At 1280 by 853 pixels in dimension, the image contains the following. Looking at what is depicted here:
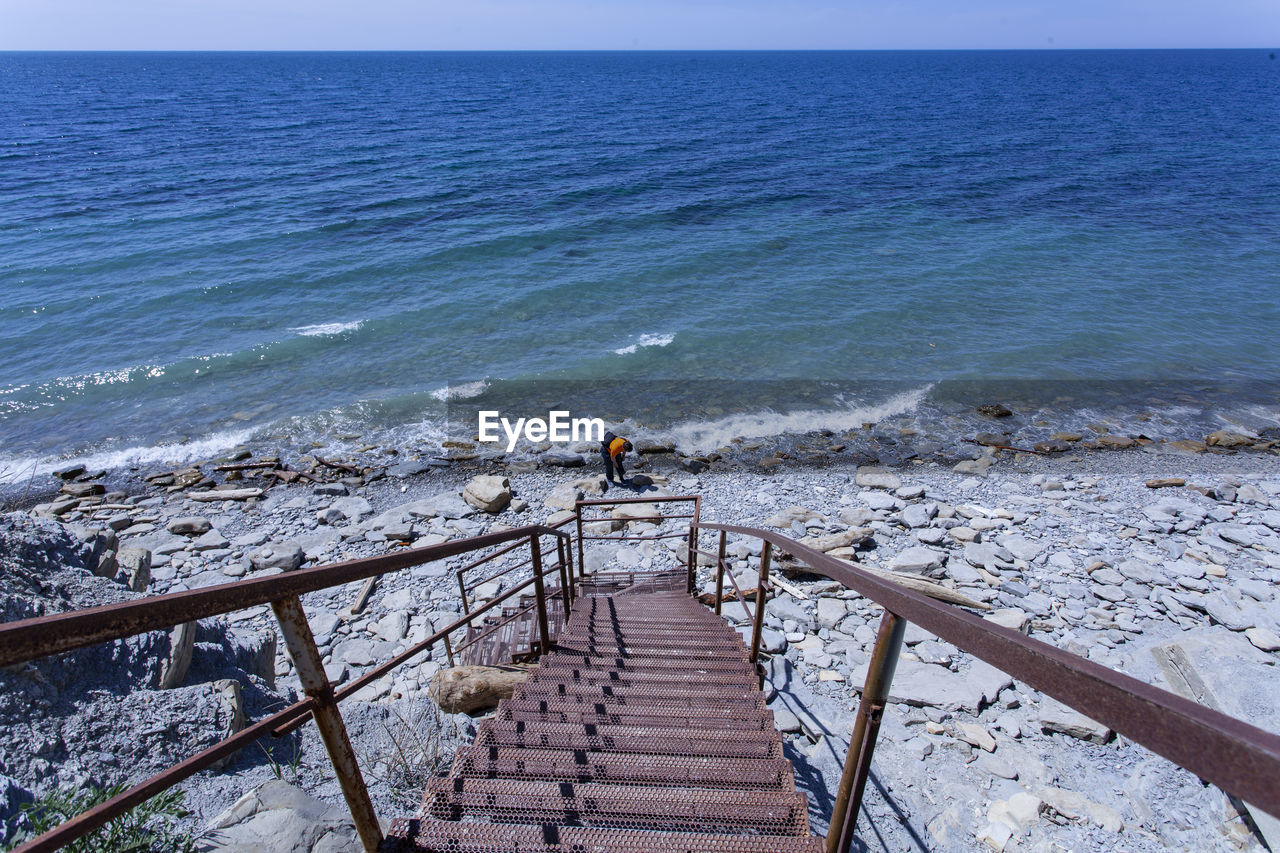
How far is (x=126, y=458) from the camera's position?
15922 mm

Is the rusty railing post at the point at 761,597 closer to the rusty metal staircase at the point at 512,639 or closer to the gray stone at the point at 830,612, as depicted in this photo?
the rusty metal staircase at the point at 512,639

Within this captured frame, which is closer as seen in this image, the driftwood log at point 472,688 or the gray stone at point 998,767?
the gray stone at point 998,767

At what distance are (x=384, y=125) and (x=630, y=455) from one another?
57.4 m

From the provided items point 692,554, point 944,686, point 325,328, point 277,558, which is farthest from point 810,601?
point 325,328

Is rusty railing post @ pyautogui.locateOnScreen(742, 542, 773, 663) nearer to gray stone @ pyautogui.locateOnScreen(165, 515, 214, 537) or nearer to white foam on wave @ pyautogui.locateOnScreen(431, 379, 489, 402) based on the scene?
gray stone @ pyautogui.locateOnScreen(165, 515, 214, 537)

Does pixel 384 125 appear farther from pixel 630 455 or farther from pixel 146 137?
pixel 630 455

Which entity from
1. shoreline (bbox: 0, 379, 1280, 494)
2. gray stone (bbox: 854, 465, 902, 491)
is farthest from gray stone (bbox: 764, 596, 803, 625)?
shoreline (bbox: 0, 379, 1280, 494)

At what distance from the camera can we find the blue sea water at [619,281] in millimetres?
18516

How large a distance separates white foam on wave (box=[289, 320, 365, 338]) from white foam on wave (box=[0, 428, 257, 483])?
6344 mm

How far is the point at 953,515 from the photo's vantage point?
11.8 meters

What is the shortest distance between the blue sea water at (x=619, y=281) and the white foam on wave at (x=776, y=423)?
0.11 metres

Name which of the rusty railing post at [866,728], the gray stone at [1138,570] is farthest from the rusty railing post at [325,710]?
the gray stone at [1138,570]

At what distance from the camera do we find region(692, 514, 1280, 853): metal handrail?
2.95 feet

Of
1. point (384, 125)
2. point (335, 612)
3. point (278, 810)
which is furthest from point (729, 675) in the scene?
point (384, 125)
